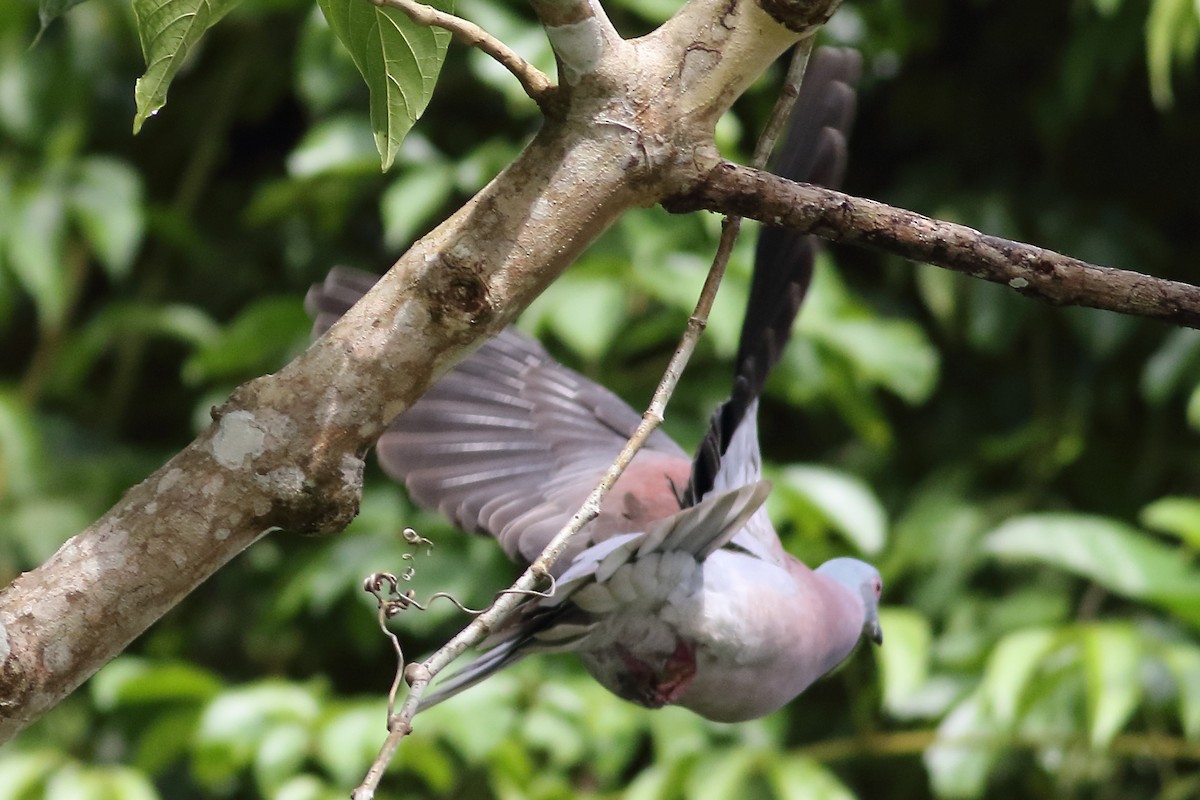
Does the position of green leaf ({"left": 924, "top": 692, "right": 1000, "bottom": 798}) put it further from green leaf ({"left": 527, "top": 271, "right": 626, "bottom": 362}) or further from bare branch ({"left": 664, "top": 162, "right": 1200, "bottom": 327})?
bare branch ({"left": 664, "top": 162, "right": 1200, "bottom": 327})

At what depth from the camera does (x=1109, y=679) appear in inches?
80.6

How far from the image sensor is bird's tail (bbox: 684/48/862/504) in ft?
5.00

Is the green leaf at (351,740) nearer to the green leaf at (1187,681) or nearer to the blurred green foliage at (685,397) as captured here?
the blurred green foliage at (685,397)

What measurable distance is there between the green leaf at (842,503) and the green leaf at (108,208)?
1267 millimetres

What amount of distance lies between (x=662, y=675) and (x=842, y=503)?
0.74m

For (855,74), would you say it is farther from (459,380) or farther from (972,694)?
(972,694)

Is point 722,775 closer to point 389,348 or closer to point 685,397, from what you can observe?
point 685,397

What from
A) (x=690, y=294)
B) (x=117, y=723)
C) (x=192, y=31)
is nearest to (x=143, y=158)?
(x=117, y=723)

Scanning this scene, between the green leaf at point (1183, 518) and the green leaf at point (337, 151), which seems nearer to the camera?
the green leaf at point (1183, 518)

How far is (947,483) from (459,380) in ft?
3.90

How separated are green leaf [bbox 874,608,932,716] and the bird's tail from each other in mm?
633

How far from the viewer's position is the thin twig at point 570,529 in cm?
86

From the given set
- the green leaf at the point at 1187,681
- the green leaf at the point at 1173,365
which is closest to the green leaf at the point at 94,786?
the green leaf at the point at 1187,681

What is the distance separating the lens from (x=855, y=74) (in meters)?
1.58
